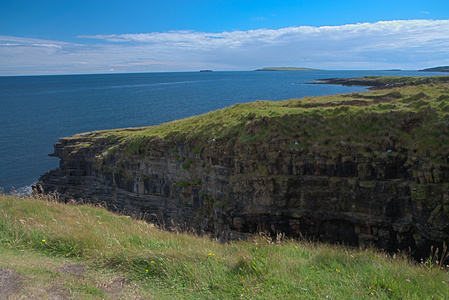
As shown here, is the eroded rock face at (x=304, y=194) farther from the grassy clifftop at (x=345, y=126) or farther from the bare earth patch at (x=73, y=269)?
the bare earth patch at (x=73, y=269)

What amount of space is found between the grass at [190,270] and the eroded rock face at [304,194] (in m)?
6.17

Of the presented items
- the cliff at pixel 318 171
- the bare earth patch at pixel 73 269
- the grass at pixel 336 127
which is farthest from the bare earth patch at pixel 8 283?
the grass at pixel 336 127

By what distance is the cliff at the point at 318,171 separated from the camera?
14.3 metres

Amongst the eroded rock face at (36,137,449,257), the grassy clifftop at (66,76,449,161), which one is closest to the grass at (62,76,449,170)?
the grassy clifftop at (66,76,449,161)

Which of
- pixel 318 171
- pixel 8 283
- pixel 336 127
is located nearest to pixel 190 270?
pixel 8 283

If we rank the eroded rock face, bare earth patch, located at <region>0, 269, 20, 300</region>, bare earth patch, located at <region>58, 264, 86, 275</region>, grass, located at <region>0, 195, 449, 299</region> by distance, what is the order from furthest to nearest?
the eroded rock face → bare earth patch, located at <region>58, 264, 86, 275</region> → grass, located at <region>0, 195, 449, 299</region> → bare earth patch, located at <region>0, 269, 20, 300</region>

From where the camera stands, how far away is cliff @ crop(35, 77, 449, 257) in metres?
14.3

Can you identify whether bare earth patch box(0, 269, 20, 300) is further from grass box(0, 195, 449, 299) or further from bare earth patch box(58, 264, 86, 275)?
bare earth patch box(58, 264, 86, 275)

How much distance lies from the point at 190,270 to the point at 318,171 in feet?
36.1

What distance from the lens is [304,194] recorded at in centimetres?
1622

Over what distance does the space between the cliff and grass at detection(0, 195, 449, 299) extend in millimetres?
5905

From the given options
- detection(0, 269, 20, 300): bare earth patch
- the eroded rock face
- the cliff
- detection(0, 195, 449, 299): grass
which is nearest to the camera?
detection(0, 269, 20, 300): bare earth patch

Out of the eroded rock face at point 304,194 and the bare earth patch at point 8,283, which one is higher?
the bare earth patch at point 8,283

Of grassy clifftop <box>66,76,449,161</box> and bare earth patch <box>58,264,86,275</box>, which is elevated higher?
grassy clifftop <box>66,76,449,161</box>
